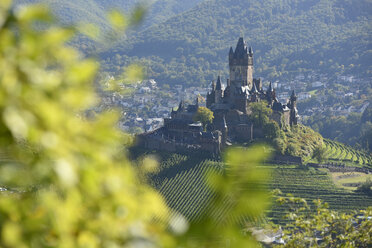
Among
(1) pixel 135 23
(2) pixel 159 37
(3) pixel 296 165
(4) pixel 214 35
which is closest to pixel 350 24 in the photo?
(4) pixel 214 35

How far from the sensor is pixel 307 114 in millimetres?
106250

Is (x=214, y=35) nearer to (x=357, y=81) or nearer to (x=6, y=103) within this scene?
(x=357, y=81)

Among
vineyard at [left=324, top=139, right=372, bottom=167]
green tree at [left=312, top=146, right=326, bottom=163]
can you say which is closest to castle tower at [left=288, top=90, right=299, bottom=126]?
vineyard at [left=324, top=139, right=372, bottom=167]

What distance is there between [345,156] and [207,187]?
69.7 ft

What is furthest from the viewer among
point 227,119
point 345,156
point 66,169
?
point 345,156

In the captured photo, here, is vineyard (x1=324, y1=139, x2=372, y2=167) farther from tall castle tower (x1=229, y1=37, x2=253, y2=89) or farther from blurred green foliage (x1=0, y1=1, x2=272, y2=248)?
blurred green foliage (x1=0, y1=1, x2=272, y2=248)

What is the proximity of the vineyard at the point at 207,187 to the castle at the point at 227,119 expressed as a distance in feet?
5.36

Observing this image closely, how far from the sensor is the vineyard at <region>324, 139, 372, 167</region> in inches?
2080

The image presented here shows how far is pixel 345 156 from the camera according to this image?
55.1 m

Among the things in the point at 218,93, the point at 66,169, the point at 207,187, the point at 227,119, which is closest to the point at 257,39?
Answer: the point at 218,93

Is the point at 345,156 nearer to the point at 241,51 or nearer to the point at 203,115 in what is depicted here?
the point at 241,51

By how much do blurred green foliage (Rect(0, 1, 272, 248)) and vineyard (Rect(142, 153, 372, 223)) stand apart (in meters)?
35.8

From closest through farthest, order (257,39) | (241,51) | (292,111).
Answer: (292,111) < (241,51) < (257,39)

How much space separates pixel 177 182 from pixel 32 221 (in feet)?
140
